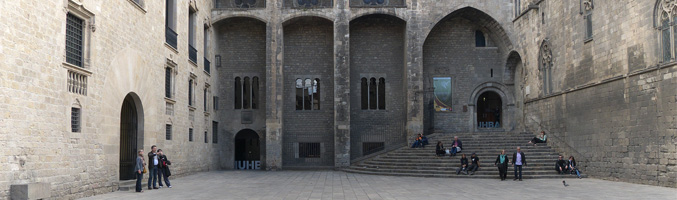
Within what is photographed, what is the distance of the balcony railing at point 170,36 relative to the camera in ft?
66.7

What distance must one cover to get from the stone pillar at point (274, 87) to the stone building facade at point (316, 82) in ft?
0.23

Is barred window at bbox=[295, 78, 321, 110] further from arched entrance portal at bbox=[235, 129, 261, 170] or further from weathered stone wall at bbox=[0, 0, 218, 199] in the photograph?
weathered stone wall at bbox=[0, 0, 218, 199]

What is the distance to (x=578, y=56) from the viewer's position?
2105 cm

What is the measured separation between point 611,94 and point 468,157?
22.0ft

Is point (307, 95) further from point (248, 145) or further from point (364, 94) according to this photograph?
point (248, 145)

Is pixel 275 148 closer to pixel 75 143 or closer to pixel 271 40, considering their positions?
pixel 271 40

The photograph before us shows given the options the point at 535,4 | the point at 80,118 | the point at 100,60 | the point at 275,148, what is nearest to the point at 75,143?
the point at 80,118

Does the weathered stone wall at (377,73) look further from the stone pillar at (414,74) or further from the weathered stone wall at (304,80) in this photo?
the stone pillar at (414,74)

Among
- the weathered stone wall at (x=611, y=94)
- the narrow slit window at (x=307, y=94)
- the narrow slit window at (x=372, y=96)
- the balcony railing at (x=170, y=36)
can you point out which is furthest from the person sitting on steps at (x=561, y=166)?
the balcony railing at (x=170, y=36)

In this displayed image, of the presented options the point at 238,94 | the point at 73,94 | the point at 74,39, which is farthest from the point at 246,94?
the point at 73,94

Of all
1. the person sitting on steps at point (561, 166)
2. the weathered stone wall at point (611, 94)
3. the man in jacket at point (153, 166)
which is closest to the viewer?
the man in jacket at point (153, 166)

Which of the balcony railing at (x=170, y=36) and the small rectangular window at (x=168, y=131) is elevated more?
the balcony railing at (x=170, y=36)

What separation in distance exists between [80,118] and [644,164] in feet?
52.4

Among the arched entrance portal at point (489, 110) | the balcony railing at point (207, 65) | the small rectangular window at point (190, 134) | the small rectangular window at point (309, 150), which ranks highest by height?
the balcony railing at point (207, 65)
